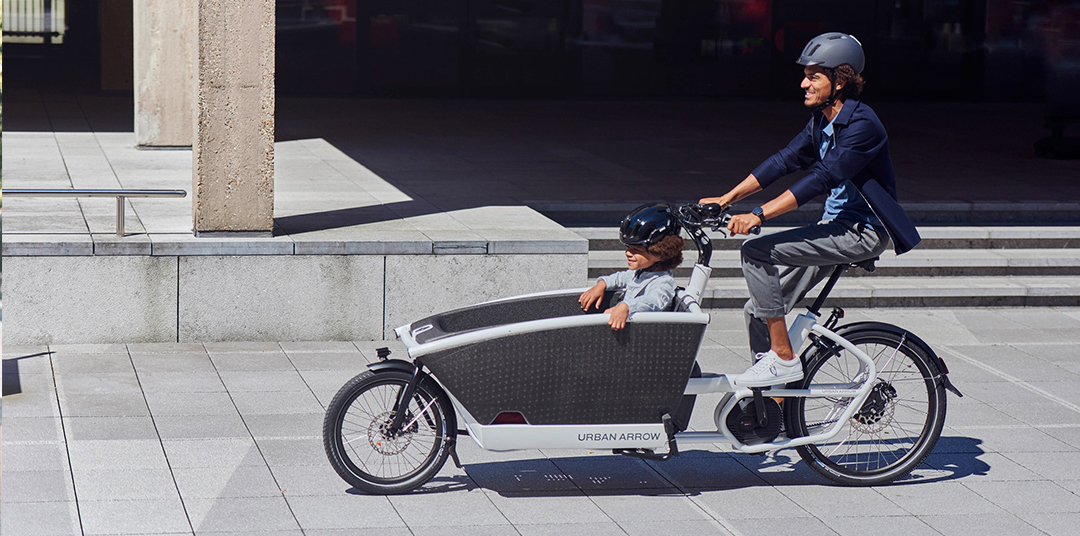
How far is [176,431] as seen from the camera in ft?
19.7

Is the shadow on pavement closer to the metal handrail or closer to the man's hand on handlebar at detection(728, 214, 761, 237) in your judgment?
the metal handrail

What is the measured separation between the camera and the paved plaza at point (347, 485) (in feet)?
16.2

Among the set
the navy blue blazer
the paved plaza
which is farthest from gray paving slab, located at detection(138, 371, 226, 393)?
the navy blue blazer

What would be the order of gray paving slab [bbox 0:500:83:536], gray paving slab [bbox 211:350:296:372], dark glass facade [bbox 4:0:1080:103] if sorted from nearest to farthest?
1. gray paving slab [bbox 0:500:83:536]
2. gray paving slab [bbox 211:350:296:372]
3. dark glass facade [bbox 4:0:1080:103]

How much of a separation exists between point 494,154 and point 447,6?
6.61 m

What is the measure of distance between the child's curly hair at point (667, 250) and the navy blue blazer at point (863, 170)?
1.70ft

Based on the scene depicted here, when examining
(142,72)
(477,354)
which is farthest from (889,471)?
(142,72)

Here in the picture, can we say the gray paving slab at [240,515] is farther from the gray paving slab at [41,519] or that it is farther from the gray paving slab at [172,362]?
the gray paving slab at [172,362]

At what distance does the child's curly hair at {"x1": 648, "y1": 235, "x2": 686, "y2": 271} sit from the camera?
5074 mm

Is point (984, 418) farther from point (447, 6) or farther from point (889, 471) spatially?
point (447, 6)

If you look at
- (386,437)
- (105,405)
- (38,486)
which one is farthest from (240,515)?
(105,405)

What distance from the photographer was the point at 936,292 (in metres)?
9.62

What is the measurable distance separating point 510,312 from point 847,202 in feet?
5.01

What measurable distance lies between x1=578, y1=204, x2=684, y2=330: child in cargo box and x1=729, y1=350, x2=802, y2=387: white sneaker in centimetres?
53
